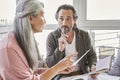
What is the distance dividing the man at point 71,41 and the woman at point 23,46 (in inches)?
40.4

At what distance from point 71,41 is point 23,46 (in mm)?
1239

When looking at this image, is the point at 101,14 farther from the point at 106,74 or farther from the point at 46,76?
the point at 46,76

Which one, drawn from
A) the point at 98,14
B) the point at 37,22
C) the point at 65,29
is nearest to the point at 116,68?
the point at 65,29

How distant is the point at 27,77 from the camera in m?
1.41

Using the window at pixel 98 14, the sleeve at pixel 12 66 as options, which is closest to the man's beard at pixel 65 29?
the window at pixel 98 14

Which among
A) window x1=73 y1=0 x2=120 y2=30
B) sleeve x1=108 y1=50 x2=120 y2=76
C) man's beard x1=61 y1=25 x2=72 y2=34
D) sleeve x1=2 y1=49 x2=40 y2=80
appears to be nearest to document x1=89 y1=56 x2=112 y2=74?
sleeve x1=108 y1=50 x2=120 y2=76

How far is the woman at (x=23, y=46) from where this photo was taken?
1336 millimetres

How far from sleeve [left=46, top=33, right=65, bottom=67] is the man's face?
0.22m

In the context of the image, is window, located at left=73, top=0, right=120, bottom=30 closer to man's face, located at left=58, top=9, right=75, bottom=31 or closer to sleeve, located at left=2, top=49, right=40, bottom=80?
man's face, located at left=58, top=9, right=75, bottom=31

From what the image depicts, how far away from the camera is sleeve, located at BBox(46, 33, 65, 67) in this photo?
7.91 feet

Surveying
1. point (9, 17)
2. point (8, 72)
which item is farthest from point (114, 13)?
point (8, 72)

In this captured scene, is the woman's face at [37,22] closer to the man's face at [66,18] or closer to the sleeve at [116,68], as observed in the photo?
the man's face at [66,18]

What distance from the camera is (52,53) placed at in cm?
258

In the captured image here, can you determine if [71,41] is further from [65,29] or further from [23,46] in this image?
[23,46]
